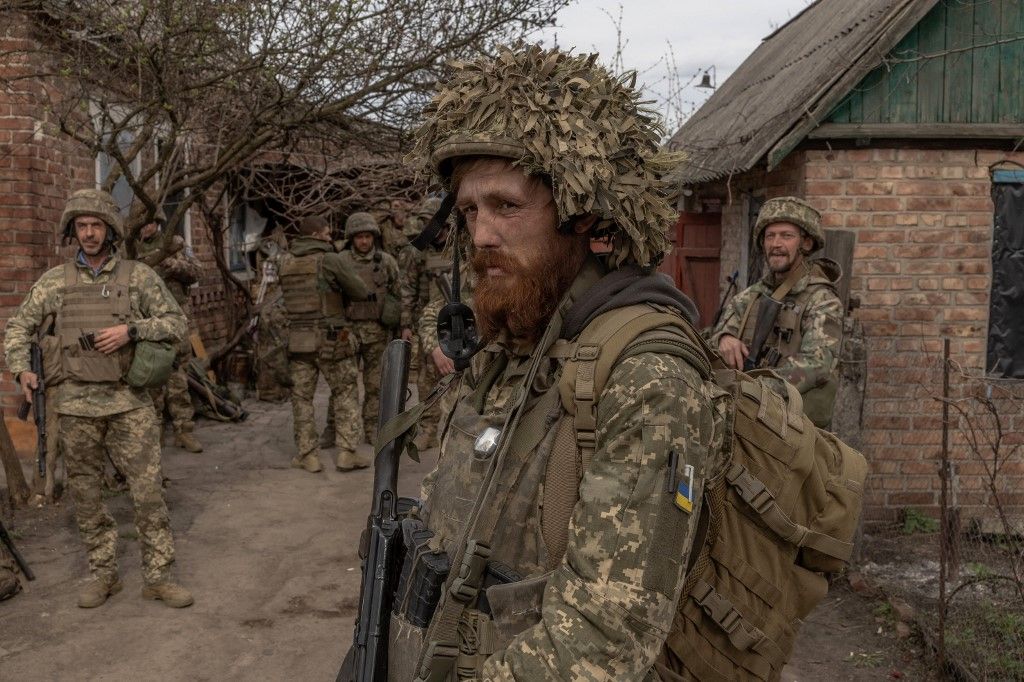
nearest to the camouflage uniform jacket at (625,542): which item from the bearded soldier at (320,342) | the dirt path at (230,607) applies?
the dirt path at (230,607)

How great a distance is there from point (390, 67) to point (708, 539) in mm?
6044

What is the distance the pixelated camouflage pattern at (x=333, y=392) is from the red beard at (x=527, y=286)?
6.48 meters

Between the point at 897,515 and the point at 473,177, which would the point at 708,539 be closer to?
the point at 473,177

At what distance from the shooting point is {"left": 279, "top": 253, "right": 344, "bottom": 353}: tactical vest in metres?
8.23

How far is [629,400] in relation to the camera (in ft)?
5.19

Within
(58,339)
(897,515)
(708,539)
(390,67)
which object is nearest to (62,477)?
(58,339)

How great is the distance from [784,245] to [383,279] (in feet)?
14.5

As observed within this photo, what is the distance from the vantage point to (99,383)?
16.6 ft

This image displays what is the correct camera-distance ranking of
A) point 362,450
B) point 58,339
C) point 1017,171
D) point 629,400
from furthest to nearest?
1. point 362,450
2. point 1017,171
3. point 58,339
4. point 629,400

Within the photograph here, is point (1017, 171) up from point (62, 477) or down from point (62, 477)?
up

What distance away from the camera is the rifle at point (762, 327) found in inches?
202

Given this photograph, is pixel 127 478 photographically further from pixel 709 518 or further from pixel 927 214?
pixel 927 214

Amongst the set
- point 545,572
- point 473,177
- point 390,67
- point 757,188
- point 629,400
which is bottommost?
point 545,572

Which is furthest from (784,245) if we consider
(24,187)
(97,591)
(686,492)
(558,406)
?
(24,187)
